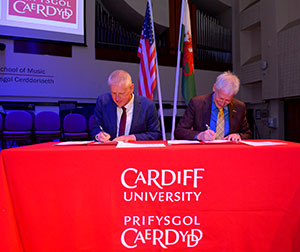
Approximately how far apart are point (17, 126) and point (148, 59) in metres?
3.17

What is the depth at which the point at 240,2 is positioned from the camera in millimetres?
8141

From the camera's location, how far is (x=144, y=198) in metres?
1.11

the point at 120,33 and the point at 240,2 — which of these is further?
the point at 240,2

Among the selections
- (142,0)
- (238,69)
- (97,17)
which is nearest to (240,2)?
(238,69)

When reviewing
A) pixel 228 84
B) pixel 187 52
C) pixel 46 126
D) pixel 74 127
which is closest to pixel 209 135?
pixel 228 84

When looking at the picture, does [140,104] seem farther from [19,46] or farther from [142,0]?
[142,0]

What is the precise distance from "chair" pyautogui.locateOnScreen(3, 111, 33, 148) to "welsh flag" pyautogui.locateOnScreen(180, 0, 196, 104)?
3.57 meters

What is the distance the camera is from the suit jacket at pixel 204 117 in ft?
6.97

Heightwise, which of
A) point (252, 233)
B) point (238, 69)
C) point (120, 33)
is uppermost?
point (120, 33)

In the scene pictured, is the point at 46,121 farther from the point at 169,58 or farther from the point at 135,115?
the point at 169,58

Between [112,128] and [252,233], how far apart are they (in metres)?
A: 1.37

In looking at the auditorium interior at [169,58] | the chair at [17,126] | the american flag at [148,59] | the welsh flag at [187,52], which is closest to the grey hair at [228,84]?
the american flag at [148,59]

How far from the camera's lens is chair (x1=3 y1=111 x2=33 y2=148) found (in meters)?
4.91

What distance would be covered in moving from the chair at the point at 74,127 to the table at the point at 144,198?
14.7ft
